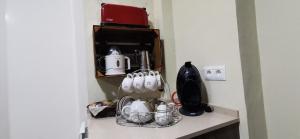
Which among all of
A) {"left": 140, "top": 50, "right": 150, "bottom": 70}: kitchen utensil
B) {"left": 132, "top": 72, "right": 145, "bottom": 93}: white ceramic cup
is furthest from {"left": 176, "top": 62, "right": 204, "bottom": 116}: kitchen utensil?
{"left": 140, "top": 50, "right": 150, "bottom": 70}: kitchen utensil

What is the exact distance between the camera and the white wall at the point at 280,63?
2.98 ft

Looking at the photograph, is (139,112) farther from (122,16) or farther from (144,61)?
(122,16)

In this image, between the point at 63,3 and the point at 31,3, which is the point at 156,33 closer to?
the point at 63,3

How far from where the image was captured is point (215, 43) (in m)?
1.15

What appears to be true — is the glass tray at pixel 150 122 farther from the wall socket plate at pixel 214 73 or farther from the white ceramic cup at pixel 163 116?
the wall socket plate at pixel 214 73

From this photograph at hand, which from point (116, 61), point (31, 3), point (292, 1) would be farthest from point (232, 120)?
point (31, 3)

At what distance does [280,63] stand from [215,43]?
0.35m

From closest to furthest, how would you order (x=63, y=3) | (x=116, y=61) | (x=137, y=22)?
(x=116, y=61) → (x=137, y=22) → (x=63, y=3)

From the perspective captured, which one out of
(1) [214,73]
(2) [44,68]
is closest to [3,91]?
(2) [44,68]

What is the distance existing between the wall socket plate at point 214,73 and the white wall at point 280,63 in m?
0.21

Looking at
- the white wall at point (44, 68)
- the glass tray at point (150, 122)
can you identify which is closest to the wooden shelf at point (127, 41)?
the white wall at point (44, 68)

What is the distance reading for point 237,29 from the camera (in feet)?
3.30

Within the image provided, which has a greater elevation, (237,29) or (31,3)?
(31,3)

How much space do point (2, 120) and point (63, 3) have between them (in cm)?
100
